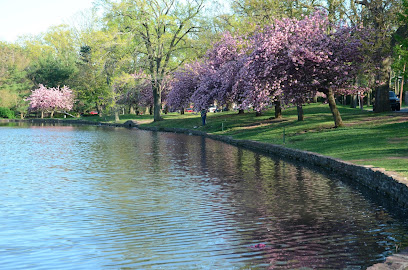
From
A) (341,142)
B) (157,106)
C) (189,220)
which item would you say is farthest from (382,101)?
(157,106)

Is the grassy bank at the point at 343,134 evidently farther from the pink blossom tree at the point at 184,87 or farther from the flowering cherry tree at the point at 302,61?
the pink blossom tree at the point at 184,87

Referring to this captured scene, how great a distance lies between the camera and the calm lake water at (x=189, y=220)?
32.5 ft

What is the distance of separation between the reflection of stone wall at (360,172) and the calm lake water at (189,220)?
622mm

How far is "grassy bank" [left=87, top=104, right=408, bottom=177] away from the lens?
2156 cm

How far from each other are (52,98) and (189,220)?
313ft

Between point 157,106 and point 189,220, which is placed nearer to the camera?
point 189,220

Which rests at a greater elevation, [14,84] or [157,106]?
[14,84]

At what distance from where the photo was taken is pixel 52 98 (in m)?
104

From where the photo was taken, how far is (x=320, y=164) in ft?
77.6

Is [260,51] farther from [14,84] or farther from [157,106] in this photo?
[14,84]

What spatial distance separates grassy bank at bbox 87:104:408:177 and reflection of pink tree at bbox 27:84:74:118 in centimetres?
5845

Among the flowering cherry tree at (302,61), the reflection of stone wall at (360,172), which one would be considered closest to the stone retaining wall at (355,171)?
the reflection of stone wall at (360,172)

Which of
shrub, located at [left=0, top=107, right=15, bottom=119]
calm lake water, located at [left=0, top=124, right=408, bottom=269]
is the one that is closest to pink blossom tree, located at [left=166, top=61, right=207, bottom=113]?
calm lake water, located at [left=0, top=124, right=408, bottom=269]

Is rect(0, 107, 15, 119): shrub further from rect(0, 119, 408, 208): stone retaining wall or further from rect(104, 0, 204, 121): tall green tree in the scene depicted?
rect(0, 119, 408, 208): stone retaining wall
